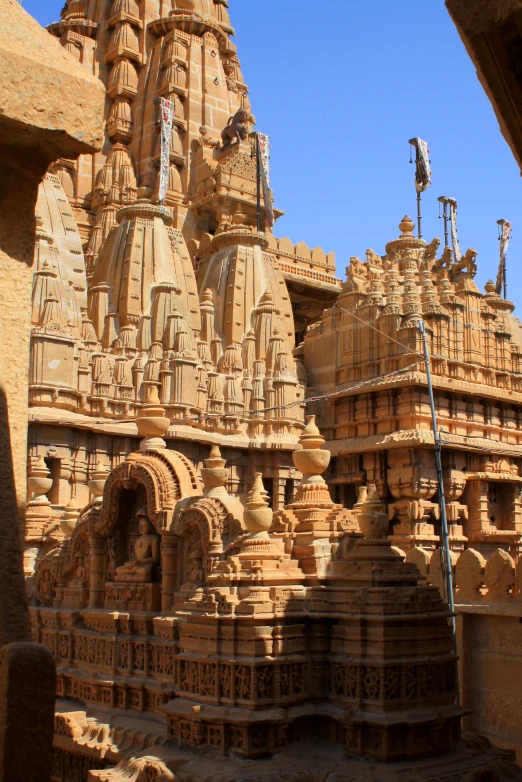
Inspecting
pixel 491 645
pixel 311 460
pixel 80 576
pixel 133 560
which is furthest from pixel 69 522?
pixel 491 645

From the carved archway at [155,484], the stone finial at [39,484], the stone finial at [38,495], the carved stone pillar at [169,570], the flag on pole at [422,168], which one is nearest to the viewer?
the carved stone pillar at [169,570]

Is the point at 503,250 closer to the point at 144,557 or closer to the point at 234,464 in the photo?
the point at 234,464

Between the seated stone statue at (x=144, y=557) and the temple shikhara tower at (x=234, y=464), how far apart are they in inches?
1.3

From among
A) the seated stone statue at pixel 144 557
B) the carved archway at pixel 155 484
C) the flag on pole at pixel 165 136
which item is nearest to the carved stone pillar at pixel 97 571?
Result: the carved archway at pixel 155 484

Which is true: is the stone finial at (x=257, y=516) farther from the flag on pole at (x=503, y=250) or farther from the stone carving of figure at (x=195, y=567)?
the flag on pole at (x=503, y=250)

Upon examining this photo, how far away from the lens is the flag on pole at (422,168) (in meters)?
36.2

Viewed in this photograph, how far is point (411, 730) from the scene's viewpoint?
1061cm

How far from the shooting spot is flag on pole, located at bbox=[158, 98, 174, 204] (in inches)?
1506

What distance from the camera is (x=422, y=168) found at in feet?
119

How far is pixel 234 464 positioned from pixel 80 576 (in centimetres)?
1206

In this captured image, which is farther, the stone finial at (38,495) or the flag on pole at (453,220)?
the flag on pole at (453,220)

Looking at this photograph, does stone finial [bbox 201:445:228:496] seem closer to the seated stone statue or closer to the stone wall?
the seated stone statue

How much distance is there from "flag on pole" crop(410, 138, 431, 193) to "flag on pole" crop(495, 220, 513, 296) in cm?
878

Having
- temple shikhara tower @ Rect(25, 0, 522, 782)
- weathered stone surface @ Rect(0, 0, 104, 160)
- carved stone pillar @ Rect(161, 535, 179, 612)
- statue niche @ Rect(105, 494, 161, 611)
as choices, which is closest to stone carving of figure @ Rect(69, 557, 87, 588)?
temple shikhara tower @ Rect(25, 0, 522, 782)
